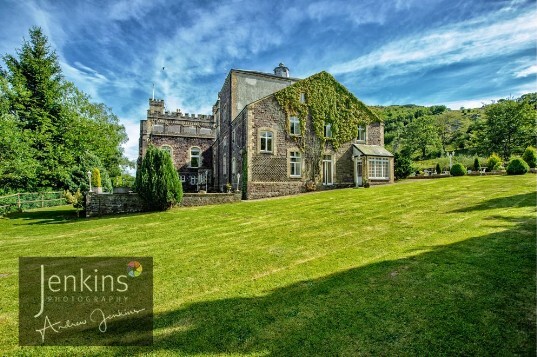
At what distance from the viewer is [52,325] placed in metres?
4.07

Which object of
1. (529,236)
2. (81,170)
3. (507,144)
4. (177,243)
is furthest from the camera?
(507,144)

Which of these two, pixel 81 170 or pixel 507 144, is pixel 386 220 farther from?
pixel 507 144

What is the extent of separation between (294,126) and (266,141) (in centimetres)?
294

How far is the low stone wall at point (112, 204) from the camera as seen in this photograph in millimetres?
16453

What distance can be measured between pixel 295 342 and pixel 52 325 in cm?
372

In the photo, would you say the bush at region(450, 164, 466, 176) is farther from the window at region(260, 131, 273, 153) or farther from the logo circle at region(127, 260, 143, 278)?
the logo circle at region(127, 260, 143, 278)

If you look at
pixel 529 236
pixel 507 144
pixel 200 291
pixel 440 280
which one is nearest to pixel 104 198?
pixel 200 291

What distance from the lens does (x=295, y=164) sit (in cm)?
2256

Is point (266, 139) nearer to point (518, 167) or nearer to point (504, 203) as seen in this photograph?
point (504, 203)

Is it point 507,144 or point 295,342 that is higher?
point 507,144

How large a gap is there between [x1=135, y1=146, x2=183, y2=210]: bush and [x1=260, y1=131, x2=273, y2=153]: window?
748 centimetres

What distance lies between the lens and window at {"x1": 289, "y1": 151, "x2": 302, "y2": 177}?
2241 centimetres

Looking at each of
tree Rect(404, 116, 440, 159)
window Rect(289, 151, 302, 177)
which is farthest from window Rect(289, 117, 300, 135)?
tree Rect(404, 116, 440, 159)

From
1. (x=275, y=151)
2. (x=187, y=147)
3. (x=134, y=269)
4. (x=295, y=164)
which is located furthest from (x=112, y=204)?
(x=187, y=147)
